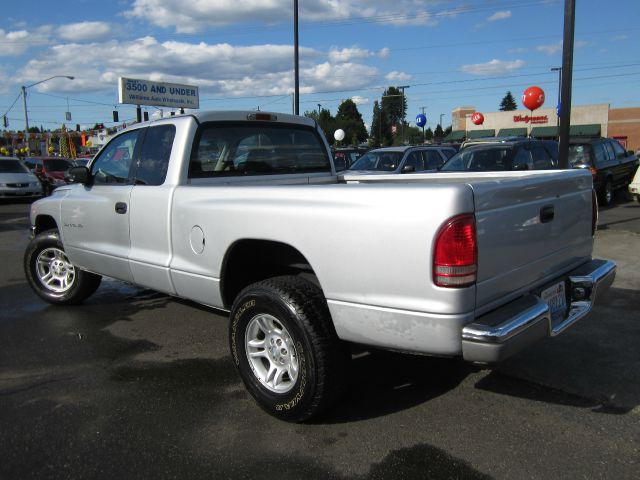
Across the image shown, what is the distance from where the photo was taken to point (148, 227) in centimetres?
418

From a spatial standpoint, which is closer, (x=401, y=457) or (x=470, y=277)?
(x=470, y=277)

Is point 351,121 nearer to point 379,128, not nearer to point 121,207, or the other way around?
point 379,128

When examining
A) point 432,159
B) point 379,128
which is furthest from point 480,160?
point 379,128

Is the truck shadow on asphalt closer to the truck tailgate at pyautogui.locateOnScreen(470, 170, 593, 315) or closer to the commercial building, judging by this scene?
the truck tailgate at pyautogui.locateOnScreen(470, 170, 593, 315)

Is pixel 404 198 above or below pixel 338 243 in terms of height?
above

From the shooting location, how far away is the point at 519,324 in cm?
269

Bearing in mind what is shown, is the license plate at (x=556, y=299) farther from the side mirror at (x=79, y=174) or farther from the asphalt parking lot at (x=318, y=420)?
the side mirror at (x=79, y=174)

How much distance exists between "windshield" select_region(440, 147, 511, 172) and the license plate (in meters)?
7.55

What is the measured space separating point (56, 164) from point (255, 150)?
20369 mm

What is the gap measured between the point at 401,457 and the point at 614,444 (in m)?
1.19

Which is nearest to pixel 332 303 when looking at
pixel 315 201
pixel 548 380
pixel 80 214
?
pixel 315 201

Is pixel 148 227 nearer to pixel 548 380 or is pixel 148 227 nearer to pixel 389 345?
pixel 389 345

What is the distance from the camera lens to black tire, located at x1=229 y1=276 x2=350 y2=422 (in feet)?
9.79

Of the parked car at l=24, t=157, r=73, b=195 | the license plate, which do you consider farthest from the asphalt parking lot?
the parked car at l=24, t=157, r=73, b=195
